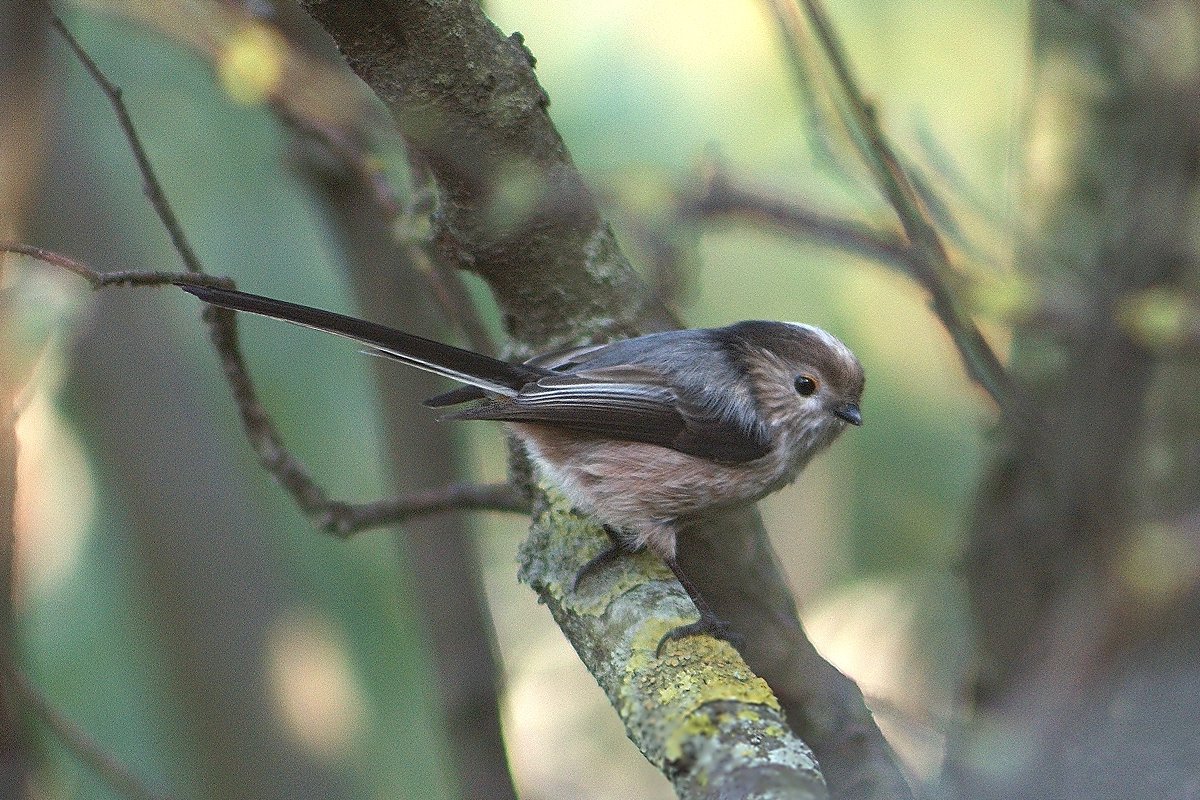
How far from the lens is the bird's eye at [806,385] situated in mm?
3096

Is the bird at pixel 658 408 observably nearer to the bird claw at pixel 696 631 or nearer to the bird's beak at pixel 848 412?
the bird's beak at pixel 848 412

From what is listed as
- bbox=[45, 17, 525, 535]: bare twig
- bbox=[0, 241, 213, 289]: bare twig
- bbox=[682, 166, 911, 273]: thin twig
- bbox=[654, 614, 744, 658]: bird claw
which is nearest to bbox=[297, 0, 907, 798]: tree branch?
bbox=[654, 614, 744, 658]: bird claw

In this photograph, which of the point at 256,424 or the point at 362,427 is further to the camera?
the point at 362,427

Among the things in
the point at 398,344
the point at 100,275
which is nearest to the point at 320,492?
the point at 398,344

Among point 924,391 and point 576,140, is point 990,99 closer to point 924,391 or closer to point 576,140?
point 924,391

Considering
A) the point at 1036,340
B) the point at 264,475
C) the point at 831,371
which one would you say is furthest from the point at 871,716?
the point at 264,475

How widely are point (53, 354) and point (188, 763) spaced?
1.47m

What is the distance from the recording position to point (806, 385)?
3.10 meters

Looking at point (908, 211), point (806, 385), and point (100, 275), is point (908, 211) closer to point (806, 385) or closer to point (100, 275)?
A: point (806, 385)

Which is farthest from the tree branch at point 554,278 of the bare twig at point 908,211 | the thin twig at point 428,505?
the bare twig at point 908,211

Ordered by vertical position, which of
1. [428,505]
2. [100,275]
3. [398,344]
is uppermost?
[100,275]

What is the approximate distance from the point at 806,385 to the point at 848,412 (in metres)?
0.14

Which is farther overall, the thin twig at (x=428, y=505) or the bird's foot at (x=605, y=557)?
the thin twig at (x=428, y=505)

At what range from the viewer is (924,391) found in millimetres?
5758
